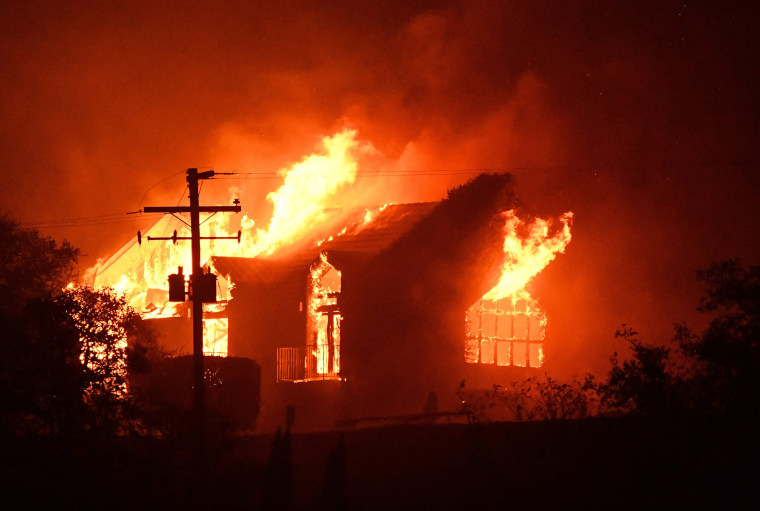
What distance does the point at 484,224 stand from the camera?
31734 millimetres

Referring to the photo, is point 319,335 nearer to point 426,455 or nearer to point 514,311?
point 514,311

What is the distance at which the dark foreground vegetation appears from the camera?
13141 mm

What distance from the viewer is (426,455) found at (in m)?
16.8

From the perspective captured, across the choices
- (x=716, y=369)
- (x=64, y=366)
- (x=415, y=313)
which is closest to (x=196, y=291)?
(x=64, y=366)

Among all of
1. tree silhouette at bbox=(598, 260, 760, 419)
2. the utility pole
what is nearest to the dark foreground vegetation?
tree silhouette at bbox=(598, 260, 760, 419)

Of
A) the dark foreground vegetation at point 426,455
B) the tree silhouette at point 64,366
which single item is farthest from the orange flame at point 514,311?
the tree silhouette at point 64,366

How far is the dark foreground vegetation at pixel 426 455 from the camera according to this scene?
43.1 feet

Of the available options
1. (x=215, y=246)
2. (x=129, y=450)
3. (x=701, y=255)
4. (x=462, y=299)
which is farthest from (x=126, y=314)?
(x=215, y=246)

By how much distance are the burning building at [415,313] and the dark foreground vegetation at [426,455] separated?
43.3 feet

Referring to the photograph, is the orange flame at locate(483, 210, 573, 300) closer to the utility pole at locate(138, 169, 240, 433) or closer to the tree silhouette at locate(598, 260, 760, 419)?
the utility pole at locate(138, 169, 240, 433)

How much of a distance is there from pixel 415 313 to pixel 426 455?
14.5 meters

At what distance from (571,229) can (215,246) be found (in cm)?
2349

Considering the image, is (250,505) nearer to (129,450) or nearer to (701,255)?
(129,450)

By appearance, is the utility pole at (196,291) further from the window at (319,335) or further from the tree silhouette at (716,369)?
the tree silhouette at (716,369)
